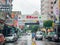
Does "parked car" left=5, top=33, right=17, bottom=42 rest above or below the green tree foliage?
below

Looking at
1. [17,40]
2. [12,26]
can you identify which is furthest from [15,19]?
[17,40]

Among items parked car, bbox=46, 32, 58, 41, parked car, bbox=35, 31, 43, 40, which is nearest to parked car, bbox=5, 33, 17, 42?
parked car, bbox=35, 31, 43, 40

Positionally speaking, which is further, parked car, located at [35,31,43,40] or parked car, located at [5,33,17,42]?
parked car, located at [5,33,17,42]

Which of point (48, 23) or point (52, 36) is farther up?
point (48, 23)

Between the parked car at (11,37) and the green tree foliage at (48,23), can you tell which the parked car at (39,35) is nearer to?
the green tree foliage at (48,23)

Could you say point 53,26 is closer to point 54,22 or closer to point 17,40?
point 54,22

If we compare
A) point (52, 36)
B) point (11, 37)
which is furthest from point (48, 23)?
point (11, 37)

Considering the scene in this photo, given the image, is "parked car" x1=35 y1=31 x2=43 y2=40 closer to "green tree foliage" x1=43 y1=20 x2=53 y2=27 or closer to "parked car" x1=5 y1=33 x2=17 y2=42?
"green tree foliage" x1=43 y1=20 x2=53 y2=27

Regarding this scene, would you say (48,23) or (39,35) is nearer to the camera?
(48,23)

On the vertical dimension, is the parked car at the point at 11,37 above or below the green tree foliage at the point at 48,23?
below

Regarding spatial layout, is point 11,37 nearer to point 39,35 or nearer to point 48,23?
point 39,35

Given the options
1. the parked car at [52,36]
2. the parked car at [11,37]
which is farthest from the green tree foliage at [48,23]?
the parked car at [11,37]

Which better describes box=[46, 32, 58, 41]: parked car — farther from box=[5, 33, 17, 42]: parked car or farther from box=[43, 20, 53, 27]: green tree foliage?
box=[5, 33, 17, 42]: parked car

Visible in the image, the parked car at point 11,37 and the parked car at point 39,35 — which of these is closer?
the parked car at point 39,35
